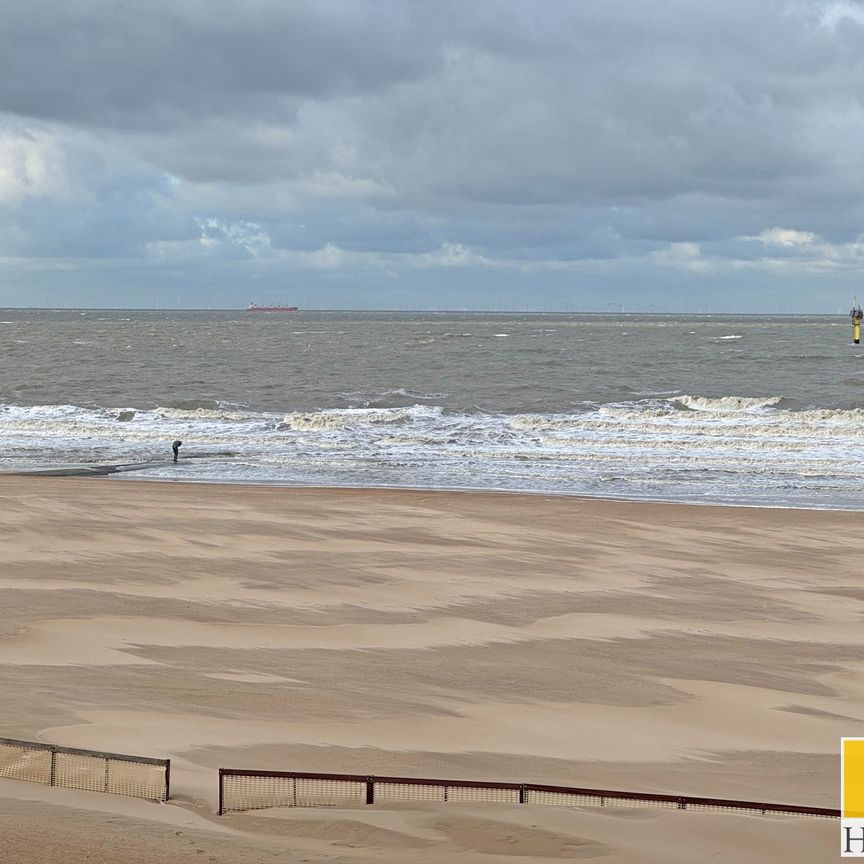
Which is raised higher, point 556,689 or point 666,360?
point 666,360

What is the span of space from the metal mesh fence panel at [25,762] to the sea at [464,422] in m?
19.6

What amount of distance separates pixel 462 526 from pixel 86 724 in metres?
12.3

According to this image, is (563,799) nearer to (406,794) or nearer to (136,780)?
(406,794)

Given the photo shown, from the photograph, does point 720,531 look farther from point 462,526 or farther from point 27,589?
point 27,589

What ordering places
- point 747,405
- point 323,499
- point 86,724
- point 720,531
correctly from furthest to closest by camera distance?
1. point 747,405
2. point 323,499
3. point 720,531
4. point 86,724

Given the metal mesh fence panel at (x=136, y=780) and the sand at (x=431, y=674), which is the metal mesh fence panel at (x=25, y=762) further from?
the metal mesh fence panel at (x=136, y=780)

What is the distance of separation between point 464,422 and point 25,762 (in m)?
34.5

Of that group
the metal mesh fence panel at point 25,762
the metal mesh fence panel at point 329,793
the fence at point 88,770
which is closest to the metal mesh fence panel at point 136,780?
the fence at point 88,770

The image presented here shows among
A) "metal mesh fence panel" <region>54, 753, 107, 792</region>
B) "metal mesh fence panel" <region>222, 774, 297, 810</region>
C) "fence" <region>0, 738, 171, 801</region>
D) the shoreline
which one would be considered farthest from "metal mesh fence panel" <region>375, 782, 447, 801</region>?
the shoreline

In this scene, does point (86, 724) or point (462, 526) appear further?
point (462, 526)

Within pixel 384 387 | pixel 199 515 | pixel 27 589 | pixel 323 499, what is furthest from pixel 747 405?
pixel 27 589

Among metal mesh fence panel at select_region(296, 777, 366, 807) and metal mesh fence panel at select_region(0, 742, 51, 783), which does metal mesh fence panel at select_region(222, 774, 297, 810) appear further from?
metal mesh fence panel at select_region(0, 742, 51, 783)

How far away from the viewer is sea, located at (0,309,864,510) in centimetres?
3008

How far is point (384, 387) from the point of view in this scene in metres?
55.7
